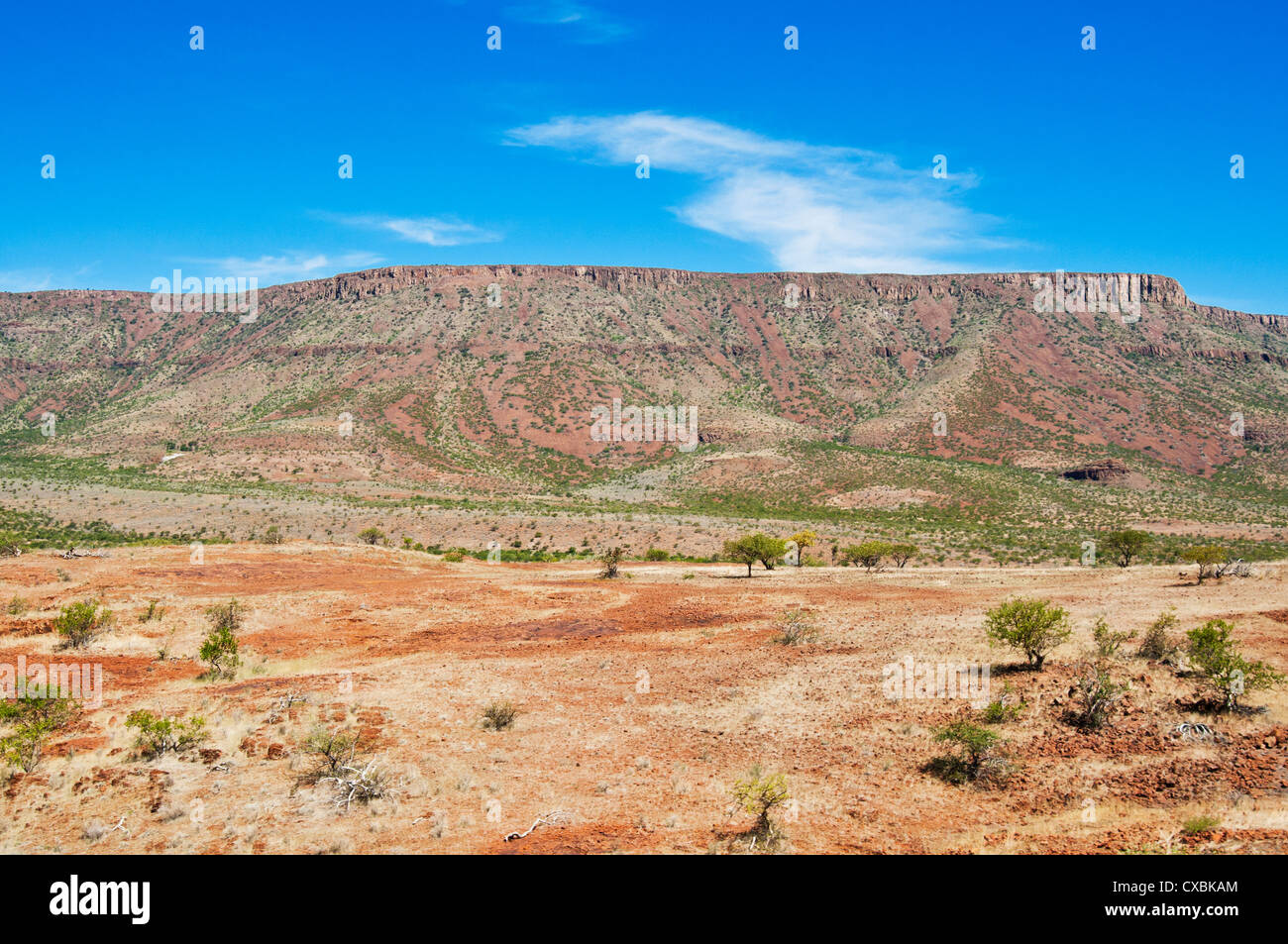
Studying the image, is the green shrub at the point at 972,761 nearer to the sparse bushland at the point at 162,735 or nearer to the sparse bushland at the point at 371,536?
the sparse bushland at the point at 162,735

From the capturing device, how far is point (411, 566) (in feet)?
111

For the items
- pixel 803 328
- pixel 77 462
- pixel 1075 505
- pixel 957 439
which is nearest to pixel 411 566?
pixel 1075 505

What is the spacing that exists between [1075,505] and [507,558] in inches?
1952

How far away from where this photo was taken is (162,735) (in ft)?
36.3

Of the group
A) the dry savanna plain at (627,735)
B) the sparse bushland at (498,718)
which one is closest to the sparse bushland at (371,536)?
the dry savanna plain at (627,735)

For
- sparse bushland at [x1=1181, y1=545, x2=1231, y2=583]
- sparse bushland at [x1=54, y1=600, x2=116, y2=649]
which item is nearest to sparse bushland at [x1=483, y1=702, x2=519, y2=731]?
sparse bushland at [x1=54, y1=600, x2=116, y2=649]

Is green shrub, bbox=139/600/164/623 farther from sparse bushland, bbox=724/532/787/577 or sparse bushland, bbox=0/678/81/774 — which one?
sparse bushland, bbox=724/532/787/577

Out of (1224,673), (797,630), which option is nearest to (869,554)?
(797,630)

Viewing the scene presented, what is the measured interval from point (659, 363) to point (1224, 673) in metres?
101

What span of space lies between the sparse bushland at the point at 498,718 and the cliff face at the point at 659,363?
240 ft

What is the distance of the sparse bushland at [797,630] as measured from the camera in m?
18.2
